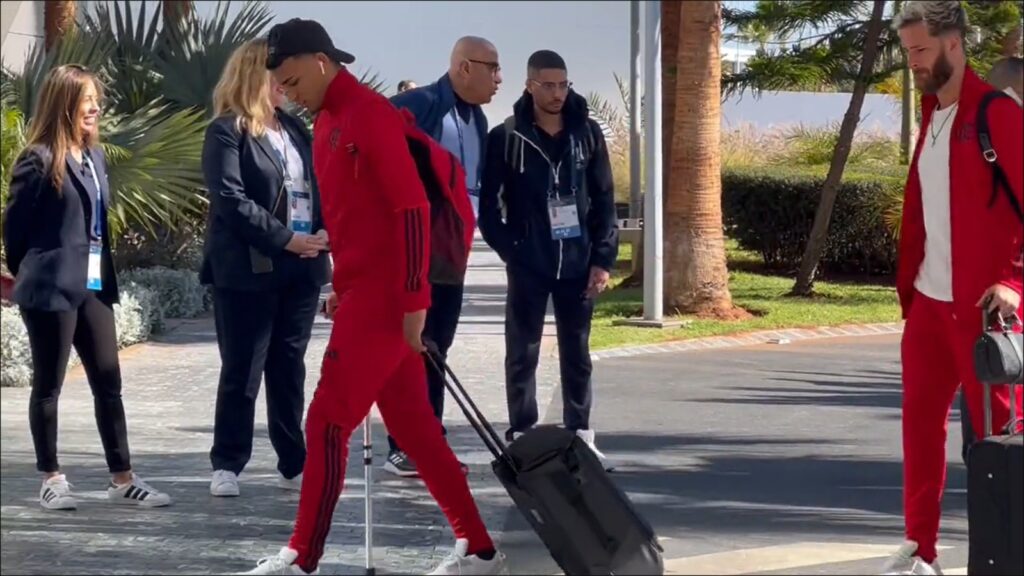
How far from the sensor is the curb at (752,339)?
12.5 meters

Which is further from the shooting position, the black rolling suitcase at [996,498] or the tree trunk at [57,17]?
the tree trunk at [57,17]

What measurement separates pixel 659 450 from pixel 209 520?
2711mm

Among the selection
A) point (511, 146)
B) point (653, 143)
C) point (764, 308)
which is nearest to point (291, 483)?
point (511, 146)

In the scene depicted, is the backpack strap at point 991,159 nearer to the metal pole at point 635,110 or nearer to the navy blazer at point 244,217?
the navy blazer at point 244,217

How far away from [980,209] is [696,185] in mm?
9552

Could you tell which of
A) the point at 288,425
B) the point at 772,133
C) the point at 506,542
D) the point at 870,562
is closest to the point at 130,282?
the point at 288,425

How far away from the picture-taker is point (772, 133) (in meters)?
21.3

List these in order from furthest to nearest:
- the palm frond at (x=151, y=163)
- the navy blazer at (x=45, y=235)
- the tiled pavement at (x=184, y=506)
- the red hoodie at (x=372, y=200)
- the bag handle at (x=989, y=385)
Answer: the palm frond at (x=151, y=163) < the navy blazer at (x=45, y=235) < the tiled pavement at (x=184, y=506) < the red hoodie at (x=372, y=200) < the bag handle at (x=989, y=385)

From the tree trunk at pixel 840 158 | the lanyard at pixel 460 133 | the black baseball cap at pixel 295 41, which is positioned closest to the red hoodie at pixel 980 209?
the black baseball cap at pixel 295 41

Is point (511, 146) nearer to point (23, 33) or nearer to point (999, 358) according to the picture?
point (999, 358)

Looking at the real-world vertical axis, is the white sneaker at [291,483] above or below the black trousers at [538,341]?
below

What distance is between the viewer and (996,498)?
194 inches

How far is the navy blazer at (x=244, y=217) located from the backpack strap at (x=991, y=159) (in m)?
2.58

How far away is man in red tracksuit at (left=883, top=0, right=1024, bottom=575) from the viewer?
5.09 m
